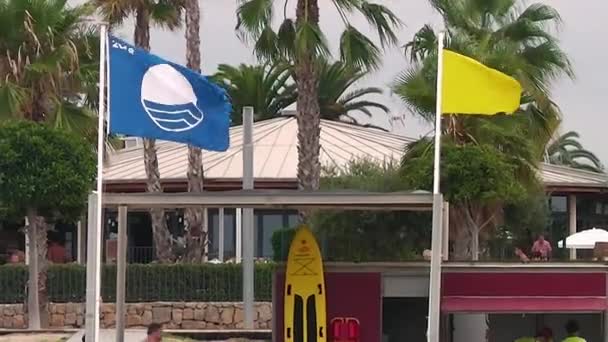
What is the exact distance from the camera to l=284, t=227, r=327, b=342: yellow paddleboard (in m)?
17.6

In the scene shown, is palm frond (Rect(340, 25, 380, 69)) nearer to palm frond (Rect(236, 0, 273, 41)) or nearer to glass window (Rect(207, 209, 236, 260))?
palm frond (Rect(236, 0, 273, 41))

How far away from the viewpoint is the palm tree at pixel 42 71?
26.1 meters

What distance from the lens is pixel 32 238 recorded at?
2638cm

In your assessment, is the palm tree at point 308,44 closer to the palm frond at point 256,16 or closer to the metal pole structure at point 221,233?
the palm frond at point 256,16

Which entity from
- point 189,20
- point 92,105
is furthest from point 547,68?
point 92,105

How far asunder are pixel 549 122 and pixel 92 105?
31.5 feet

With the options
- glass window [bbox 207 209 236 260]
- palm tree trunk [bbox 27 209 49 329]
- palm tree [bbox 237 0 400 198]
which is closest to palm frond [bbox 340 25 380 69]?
palm tree [bbox 237 0 400 198]

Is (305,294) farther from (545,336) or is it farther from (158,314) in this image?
(158,314)

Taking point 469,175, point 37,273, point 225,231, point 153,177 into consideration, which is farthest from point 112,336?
point 225,231

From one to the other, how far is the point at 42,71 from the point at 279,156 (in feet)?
41.8

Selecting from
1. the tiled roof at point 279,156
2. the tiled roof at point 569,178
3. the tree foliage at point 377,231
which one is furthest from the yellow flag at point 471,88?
the tiled roof at point 569,178

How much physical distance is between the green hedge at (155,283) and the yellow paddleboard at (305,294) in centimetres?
1055

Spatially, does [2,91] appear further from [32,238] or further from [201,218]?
[201,218]

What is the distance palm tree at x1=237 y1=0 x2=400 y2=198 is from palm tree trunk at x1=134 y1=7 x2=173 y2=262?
290 cm
